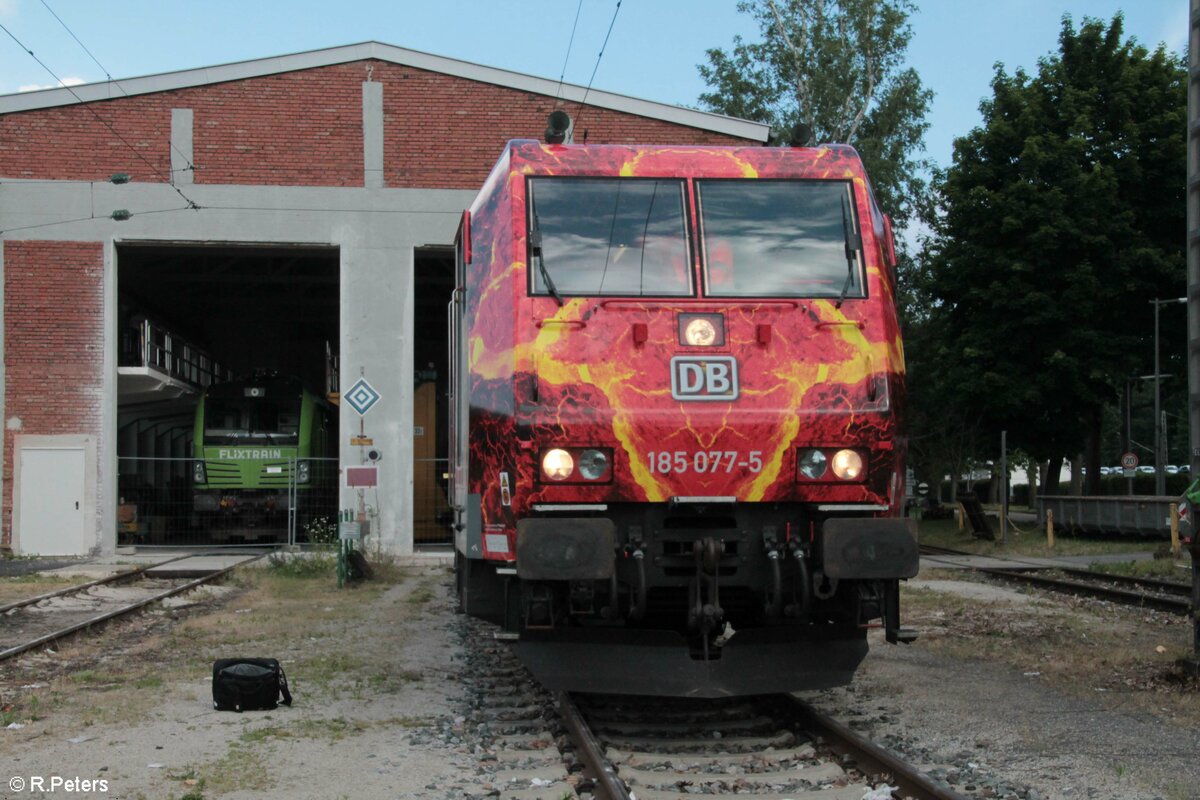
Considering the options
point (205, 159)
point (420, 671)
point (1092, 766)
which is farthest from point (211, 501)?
point (1092, 766)

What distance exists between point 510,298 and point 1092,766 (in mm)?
3888

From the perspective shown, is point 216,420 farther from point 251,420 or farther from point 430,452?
point 430,452

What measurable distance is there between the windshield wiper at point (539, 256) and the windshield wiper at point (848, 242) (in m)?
1.64

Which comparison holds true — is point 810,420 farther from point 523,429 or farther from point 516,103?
point 516,103

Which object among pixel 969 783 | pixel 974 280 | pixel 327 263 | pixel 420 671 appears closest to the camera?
pixel 969 783

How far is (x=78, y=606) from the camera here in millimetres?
15281

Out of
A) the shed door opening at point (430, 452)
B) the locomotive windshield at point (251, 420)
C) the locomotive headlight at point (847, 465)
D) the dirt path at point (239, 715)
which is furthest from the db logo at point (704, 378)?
the locomotive windshield at point (251, 420)

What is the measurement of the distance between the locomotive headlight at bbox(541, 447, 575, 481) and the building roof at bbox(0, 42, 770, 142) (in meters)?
17.7

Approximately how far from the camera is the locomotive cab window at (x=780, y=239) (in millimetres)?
7375

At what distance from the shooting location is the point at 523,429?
22.2ft

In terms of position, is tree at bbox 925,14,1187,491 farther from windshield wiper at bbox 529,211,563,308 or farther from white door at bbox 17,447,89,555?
windshield wiper at bbox 529,211,563,308

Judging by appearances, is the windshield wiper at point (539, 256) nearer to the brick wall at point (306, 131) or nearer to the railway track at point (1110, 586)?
the railway track at point (1110, 586)

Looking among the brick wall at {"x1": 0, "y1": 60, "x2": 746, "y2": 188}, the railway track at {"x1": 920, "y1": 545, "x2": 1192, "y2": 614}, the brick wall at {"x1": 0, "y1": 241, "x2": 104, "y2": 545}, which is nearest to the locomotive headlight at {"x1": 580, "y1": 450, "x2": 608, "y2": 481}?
the railway track at {"x1": 920, "y1": 545, "x2": 1192, "y2": 614}

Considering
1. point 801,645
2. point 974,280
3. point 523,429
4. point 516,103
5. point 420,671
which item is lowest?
point 420,671
